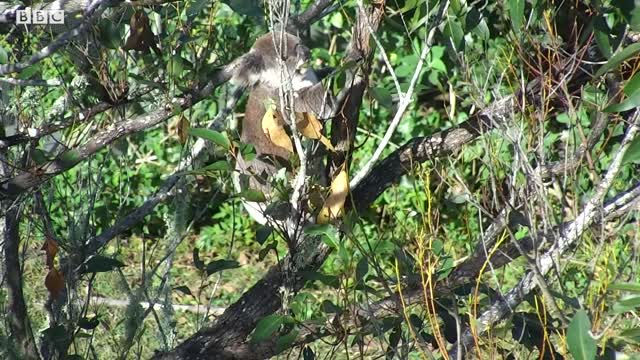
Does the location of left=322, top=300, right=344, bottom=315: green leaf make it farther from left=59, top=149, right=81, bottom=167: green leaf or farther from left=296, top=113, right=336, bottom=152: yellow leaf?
left=59, top=149, right=81, bottom=167: green leaf

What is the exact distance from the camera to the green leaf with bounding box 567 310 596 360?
2.22m

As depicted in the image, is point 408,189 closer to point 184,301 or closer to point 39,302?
point 184,301

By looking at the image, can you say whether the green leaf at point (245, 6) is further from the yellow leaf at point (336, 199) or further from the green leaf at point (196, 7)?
the yellow leaf at point (336, 199)

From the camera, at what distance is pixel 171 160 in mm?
7676

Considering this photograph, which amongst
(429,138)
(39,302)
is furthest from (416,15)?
(39,302)

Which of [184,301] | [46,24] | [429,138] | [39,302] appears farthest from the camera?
[184,301]

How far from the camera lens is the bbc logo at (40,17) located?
2973mm

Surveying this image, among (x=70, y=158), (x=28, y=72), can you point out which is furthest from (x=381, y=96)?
(x=28, y=72)

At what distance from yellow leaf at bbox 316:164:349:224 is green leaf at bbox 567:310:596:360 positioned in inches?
37.6

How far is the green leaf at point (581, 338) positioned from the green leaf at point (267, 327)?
1013mm

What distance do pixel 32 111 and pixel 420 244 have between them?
1662 millimetres

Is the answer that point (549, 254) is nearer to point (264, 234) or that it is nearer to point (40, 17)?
point (264, 234)

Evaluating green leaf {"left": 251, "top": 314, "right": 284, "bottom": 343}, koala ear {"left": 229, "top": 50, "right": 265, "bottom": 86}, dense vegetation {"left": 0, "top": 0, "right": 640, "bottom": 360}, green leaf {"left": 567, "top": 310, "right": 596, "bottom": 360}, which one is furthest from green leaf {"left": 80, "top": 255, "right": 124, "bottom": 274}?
green leaf {"left": 567, "top": 310, "right": 596, "bottom": 360}

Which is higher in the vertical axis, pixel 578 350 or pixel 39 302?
pixel 39 302
